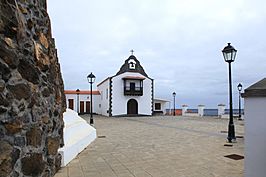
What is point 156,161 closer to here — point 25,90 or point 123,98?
point 25,90

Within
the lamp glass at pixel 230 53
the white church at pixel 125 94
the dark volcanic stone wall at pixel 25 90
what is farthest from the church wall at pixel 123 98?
the dark volcanic stone wall at pixel 25 90

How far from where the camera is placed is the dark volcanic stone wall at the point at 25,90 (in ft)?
7.47

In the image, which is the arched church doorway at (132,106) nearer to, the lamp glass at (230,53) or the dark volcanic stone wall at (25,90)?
the lamp glass at (230,53)

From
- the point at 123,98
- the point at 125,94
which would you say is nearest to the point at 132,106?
the point at 123,98

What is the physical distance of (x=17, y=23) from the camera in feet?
8.02

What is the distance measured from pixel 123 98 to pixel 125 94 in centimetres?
66

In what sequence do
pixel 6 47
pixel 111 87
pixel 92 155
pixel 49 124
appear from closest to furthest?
pixel 6 47
pixel 49 124
pixel 92 155
pixel 111 87

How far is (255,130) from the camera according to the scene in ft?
10.1

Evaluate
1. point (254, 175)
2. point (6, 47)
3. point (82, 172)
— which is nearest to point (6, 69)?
point (6, 47)

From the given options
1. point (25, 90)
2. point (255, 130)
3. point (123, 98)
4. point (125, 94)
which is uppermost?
point (125, 94)

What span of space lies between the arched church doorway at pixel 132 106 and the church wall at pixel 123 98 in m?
0.41

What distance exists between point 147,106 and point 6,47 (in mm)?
28010

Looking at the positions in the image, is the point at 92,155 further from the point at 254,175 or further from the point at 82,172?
the point at 254,175

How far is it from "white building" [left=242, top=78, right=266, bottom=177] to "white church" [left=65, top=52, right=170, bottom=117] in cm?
2497
